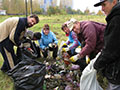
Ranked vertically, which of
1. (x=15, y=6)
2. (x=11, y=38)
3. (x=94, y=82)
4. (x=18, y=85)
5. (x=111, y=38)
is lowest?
(x=18, y=85)

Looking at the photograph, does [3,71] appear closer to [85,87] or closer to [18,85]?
[18,85]

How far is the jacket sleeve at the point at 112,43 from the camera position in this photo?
3.04ft

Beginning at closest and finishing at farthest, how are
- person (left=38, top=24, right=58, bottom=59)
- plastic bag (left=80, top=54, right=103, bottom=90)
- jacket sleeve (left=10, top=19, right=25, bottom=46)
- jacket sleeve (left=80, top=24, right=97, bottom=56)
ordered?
plastic bag (left=80, top=54, right=103, bottom=90) → jacket sleeve (left=80, top=24, right=97, bottom=56) → jacket sleeve (left=10, top=19, right=25, bottom=46) → person (left=38, top=24, right=58, bottom=59)

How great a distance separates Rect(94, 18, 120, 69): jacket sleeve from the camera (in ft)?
3.04

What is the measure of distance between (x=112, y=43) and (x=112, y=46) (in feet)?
0.09

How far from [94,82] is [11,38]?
1685mm

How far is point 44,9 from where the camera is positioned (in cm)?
849

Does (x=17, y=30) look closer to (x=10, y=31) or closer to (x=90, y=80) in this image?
(x=10, y=31)

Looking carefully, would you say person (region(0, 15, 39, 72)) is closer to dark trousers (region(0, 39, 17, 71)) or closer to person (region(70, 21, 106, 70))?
dark trousers (region(0, 39, 17, 71))

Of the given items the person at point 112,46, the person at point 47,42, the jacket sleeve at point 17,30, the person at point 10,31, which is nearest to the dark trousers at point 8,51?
the person at point 10,31

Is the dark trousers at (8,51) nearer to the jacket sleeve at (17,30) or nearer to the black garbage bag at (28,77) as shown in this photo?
the jacket sleeve at (17,30)

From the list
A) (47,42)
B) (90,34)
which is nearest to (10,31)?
(47,42)

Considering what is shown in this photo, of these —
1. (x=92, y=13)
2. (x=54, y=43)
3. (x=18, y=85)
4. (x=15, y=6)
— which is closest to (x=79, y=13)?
(x=92, y=13)

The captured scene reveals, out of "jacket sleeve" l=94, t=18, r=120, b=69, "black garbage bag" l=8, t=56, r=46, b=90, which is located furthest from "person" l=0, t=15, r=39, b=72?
"jacket sleeve" l=94, t=18, r=120, b=69
